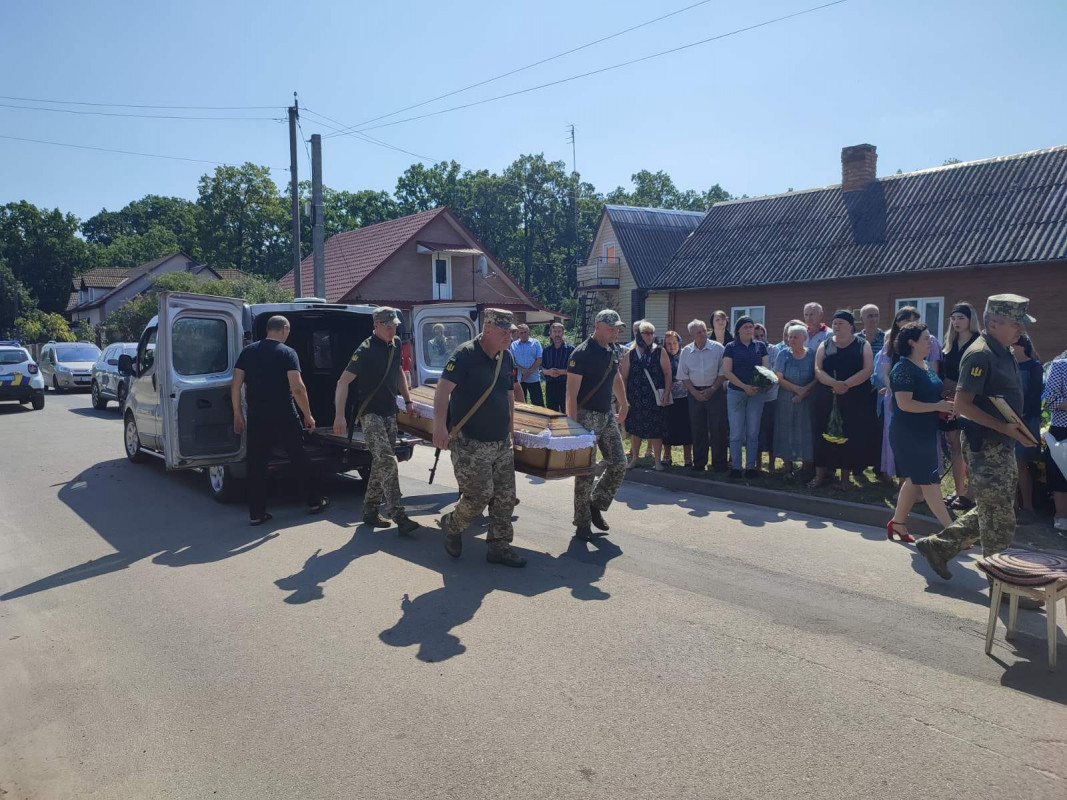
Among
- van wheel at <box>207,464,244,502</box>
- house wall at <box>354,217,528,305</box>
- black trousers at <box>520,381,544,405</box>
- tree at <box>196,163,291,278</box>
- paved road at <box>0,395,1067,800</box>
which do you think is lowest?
paved road at <box>0,395,1067,800</box>

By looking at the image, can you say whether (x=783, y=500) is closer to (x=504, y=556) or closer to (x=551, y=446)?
(x=551, y=446)

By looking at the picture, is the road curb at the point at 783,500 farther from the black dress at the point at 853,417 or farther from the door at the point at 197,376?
the door at the point at 197,376

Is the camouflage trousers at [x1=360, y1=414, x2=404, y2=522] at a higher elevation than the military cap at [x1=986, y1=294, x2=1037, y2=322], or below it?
below

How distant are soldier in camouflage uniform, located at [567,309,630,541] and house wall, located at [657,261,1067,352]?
47.6 ft

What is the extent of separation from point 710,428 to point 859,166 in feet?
69.4

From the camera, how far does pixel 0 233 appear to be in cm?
8606

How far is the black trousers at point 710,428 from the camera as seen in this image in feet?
33.4

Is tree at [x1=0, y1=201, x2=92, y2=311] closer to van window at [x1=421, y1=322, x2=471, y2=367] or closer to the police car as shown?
the police car

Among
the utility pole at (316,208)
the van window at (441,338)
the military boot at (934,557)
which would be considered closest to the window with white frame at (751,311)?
the utility pole at (316,208)

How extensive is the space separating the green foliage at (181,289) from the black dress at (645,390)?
2186cm

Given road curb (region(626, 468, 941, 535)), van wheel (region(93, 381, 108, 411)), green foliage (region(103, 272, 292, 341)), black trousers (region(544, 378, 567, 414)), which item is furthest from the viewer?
green foliage (region(103, 272, 292, 341))

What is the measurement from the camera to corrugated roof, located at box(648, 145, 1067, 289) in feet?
72.8

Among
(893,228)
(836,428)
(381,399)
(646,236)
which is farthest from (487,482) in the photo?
(646,236)

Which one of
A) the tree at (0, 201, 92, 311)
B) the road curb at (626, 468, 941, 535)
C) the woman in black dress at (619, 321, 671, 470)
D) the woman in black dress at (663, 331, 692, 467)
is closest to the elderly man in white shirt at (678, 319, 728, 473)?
the woman in black dress at (663, 331, 692, 467)
